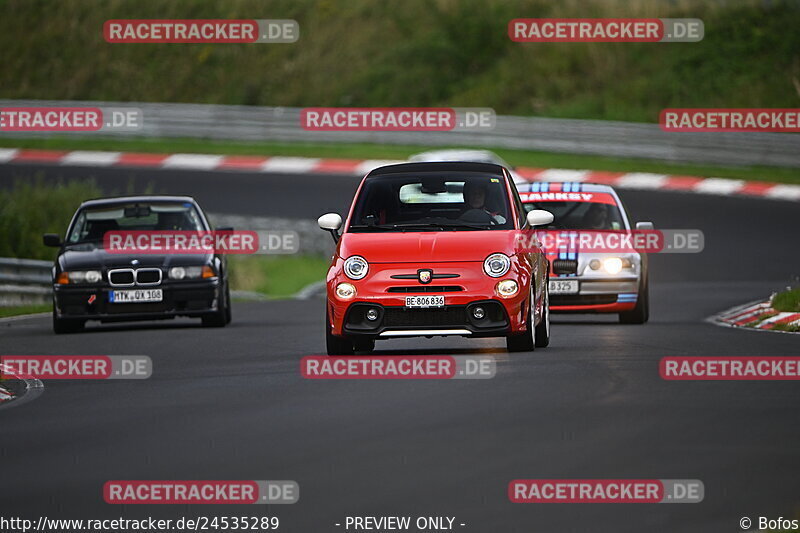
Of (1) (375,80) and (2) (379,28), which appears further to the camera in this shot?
(2) (379,28)

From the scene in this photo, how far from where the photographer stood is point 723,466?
26.7ft

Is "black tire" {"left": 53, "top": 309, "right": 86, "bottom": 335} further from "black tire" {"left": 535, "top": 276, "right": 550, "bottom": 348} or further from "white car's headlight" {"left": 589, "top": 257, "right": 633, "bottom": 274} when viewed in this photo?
"black tire" {"left": 535, "top": 276, "right": 550, "bottom": 348}

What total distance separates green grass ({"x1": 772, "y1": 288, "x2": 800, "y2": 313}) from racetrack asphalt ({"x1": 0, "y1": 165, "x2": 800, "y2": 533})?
1344 mm

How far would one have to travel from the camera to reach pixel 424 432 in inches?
371

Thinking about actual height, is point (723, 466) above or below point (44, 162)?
below

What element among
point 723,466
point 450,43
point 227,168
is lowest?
point 723,466

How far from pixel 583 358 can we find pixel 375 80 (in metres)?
35.1

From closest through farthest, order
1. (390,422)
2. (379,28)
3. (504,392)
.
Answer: (390,422) → (504,392) → (379,28)

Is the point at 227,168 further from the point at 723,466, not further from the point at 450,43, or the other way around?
the point at 723,466

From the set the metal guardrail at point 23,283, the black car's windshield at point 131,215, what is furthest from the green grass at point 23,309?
the black car's windshield at point 131,215

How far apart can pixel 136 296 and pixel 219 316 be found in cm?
100

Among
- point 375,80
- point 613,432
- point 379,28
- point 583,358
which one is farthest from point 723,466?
point 379,28

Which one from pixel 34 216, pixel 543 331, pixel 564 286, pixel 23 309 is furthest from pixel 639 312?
pixel 34 216

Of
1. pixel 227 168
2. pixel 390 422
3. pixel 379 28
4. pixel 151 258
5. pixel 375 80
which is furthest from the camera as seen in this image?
pixel 379 28
